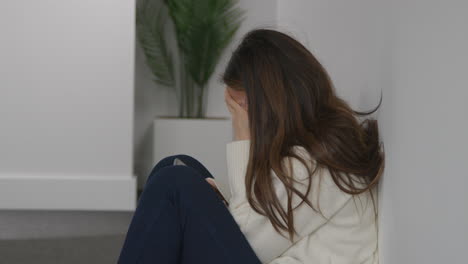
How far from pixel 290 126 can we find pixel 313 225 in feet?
0.78

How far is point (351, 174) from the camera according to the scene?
1.32 m

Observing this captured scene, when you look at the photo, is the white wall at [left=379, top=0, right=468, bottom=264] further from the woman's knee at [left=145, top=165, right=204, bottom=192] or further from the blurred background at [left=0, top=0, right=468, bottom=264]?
the woman's knee at [left=145, top=165, right=204, bottom=192]

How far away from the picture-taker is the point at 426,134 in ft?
3.34

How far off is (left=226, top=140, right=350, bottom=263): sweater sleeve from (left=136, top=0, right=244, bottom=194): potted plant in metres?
2.30

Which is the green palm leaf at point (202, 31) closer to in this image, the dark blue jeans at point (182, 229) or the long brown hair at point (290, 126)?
the long brown hair at point (290, 126)

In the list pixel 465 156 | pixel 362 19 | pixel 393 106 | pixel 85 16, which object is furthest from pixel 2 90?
pixel 465 156

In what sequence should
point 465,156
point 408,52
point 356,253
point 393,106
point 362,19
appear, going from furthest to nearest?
point 362,19
point 356,253
point 393,106
point 408,52
point 465,156

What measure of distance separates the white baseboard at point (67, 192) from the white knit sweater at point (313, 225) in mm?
1967

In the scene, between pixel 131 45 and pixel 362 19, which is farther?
pixel 131 45

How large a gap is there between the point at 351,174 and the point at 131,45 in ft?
7.11

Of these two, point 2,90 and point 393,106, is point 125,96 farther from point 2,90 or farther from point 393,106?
point 393,106

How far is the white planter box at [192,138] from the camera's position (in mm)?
3648

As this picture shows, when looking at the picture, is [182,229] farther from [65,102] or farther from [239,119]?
[65,102]

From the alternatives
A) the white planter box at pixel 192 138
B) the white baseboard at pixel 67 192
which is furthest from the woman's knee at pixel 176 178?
the white planter box at pixel 192 138
